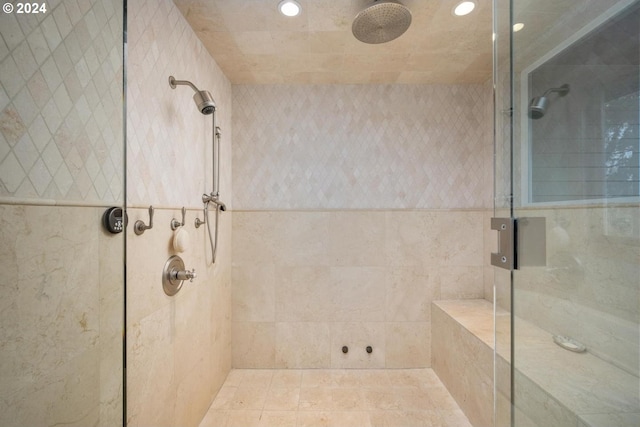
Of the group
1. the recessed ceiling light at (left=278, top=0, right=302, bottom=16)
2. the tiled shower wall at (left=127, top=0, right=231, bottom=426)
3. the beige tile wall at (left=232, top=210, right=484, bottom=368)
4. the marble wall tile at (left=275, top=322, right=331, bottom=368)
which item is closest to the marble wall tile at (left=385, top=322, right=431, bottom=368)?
the beige tile wall at (left=232, top=210, right=484, bottom=368)

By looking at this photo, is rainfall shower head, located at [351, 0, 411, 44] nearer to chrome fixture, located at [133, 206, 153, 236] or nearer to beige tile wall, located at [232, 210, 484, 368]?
beige tile wall, located at [232, 210, 484, 368]

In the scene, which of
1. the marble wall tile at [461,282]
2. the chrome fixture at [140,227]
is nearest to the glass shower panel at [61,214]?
the chrome fixture at [140,227]

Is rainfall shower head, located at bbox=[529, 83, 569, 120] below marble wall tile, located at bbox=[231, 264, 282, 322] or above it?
above

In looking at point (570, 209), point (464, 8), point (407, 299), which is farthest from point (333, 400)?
point (464, 8)

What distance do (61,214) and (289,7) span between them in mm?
1379

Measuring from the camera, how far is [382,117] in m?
2.18

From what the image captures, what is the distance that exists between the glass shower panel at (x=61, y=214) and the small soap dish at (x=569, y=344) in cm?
128

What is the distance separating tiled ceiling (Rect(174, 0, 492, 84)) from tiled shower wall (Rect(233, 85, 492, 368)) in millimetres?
156

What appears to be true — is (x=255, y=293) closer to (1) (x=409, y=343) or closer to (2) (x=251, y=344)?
(2) (x=251, y=344)

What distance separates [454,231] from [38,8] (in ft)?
8.03

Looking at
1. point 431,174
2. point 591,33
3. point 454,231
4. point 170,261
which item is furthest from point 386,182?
point 170,261

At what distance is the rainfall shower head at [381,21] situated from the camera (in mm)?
1269

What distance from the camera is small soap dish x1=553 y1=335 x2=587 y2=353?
703 mm

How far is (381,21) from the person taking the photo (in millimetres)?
1347
